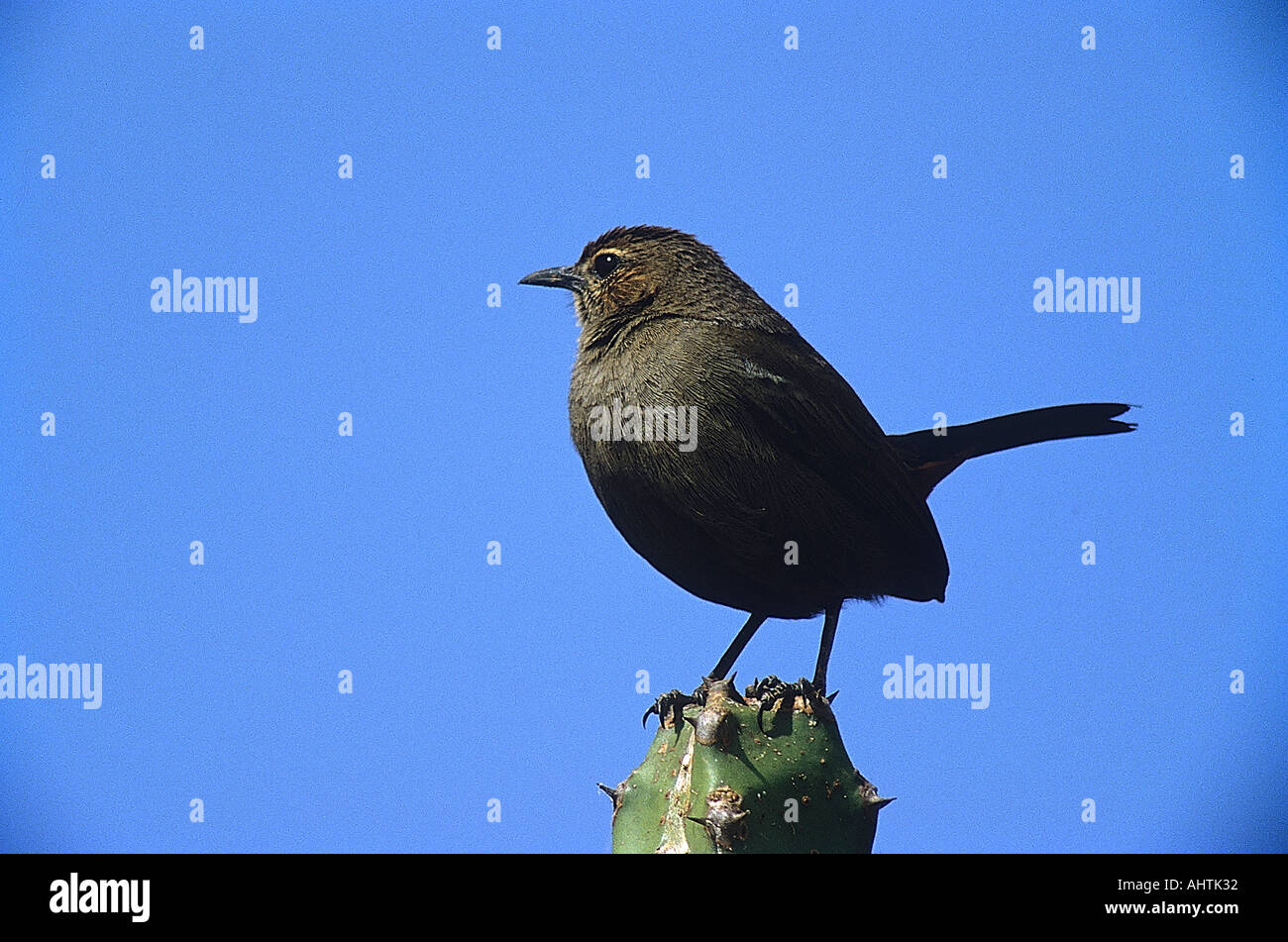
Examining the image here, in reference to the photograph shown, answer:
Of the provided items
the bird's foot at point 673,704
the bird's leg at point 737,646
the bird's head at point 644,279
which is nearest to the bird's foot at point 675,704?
the bird's foot at point 673,704

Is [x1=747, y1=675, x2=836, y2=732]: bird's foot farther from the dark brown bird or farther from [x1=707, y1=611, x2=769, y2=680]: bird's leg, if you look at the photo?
[x1=707, y1=611, x2=769, y2=680]: bird's leg

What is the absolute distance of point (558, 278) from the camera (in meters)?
5.94

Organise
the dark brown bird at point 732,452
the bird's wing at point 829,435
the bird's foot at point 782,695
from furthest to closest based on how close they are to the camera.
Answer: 1. the bird's wing at point 829,435
2. the dark brown bird at point 732,452
3. the bird's foot at point 782,695

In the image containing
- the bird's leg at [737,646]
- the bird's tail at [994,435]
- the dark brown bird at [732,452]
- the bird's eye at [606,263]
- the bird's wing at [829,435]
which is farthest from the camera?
the bird's tail at [994,435]

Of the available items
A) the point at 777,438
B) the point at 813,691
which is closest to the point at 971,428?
the point at 777,438

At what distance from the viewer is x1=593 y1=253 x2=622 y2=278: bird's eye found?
5.84 m

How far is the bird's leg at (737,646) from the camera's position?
5484mm

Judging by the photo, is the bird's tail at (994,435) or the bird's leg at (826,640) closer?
the bird's leg at (826,640)

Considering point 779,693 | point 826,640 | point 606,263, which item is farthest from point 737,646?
point 606,263

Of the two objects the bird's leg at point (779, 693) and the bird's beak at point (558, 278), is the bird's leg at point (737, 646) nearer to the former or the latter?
the bird's leg at point (779, 693)

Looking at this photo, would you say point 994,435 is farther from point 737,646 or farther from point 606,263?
point 606,263

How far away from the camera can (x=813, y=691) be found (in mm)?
3898

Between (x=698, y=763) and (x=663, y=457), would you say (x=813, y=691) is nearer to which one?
(x=698, y=763)
